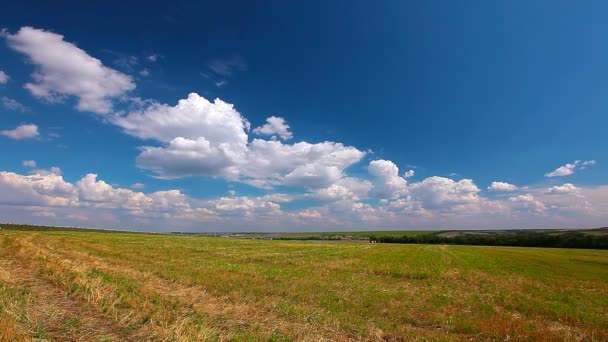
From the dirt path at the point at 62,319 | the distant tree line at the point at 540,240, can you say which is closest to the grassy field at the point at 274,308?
the dirt path at the point at 62,319

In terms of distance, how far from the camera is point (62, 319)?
899 centimetres

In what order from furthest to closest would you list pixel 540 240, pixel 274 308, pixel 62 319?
pixel 540 240 < pixel 274 308 < pixel 62 319

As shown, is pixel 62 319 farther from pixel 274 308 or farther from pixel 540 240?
pixel 540 240

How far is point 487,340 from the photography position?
452 inches

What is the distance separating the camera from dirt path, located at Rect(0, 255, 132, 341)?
26.0ft

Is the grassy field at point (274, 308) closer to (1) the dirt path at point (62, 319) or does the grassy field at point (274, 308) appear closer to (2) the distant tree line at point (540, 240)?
(1) the dirt path at point (62, 319)

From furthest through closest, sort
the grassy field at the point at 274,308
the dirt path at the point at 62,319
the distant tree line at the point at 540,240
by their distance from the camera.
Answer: the distant tree line at the point at 540,240 < the grassy field at the point at 274,308 < the dirt path at the point at 62,319

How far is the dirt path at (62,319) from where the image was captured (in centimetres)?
794

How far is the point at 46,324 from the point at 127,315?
1935 mm

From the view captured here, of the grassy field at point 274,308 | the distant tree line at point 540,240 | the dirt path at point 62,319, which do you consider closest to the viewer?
the dirt path at point 62,319

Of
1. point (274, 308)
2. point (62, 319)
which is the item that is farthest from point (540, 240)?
point (62, 319)

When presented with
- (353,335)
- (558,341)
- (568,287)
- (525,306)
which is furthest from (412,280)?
(353,335)

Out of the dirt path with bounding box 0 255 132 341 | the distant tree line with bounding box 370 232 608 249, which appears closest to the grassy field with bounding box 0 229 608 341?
the dirt path with bounding box 0 255 132 341

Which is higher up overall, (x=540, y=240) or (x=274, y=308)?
(x=274, y=308)
